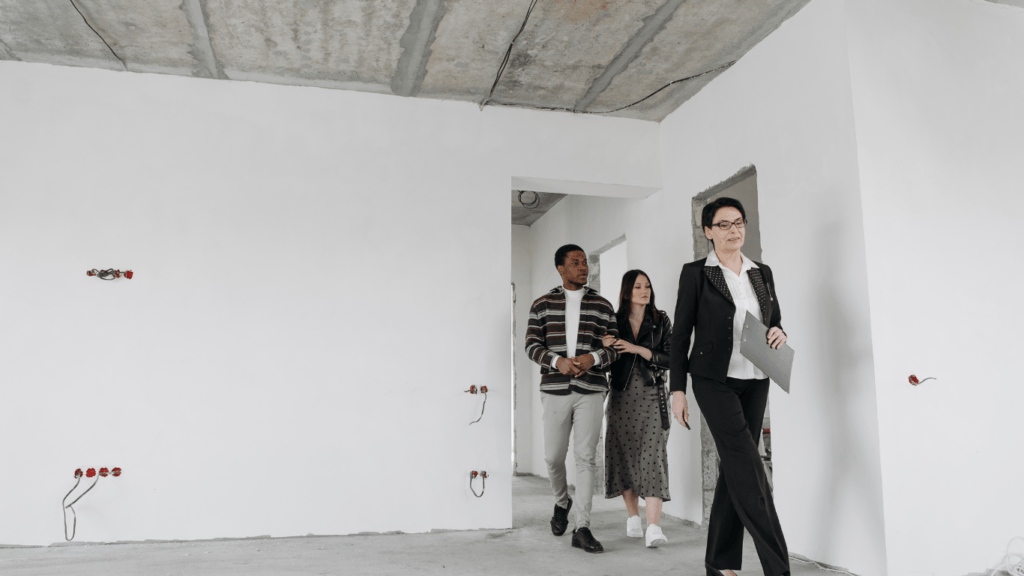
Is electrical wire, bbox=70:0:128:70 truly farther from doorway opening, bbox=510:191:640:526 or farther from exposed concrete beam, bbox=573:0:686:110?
doorway opening, bbox=510:191:640:526

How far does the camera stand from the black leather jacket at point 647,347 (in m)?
3.22

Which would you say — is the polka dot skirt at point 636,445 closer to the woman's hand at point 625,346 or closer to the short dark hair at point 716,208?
the woman's hand at point 625,346

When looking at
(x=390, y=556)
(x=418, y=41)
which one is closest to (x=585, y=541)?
(x=390, y=556)

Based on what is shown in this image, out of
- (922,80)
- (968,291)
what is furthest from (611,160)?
(968,291)

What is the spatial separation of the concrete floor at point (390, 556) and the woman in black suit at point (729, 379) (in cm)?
51

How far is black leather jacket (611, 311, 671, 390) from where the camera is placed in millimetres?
3219

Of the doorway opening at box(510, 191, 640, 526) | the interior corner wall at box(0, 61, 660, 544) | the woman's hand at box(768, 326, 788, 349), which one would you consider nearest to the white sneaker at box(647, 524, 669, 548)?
the interior corner wall at box(0, 61, 660, 544)

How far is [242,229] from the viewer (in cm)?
363

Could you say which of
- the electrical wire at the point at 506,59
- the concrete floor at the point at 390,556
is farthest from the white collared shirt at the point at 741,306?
the electrical wire at the point at 506,59

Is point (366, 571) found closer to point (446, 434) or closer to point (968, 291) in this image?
point (446, 434)

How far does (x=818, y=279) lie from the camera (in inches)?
112

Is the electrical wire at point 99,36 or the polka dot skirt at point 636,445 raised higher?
the electrical wire at point 99,36

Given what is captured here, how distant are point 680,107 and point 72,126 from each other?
10.9ft

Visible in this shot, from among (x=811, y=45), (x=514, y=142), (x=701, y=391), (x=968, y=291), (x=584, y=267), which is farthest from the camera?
(x=514, y=142)
